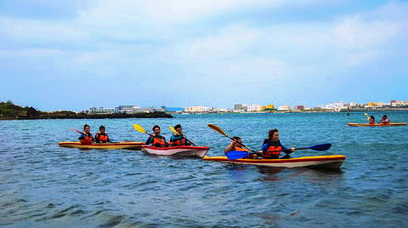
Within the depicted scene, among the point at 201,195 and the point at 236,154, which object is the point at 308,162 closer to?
the point at 236,154

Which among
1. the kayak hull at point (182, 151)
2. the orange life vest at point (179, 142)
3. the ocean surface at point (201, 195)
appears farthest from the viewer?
the orange life vest at point (179, 142)

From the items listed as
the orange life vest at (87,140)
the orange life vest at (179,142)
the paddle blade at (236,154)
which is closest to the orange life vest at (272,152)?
the paddle blade at (236,154)

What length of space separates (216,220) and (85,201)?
11.6 feet

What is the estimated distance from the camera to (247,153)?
572 inches

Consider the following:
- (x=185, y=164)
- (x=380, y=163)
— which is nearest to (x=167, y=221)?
(x=185, y=164)

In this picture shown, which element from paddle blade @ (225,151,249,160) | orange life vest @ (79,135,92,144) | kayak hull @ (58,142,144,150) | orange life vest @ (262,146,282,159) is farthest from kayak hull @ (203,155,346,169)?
orange life vest @ (79,135,92,144)

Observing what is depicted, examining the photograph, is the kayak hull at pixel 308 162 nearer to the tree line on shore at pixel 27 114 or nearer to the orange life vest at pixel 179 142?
the orange life vest at pixel 179 142

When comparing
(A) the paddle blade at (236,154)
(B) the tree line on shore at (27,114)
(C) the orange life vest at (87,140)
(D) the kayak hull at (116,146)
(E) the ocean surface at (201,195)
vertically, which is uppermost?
(B) the tree line on shore at (27,114)

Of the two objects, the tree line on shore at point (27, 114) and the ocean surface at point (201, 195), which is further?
the tree line on shore at point (27, 114)

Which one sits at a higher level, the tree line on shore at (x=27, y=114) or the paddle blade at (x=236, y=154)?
the tree line on shore at (x=27, y=114)

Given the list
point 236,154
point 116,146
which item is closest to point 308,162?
point 236,154

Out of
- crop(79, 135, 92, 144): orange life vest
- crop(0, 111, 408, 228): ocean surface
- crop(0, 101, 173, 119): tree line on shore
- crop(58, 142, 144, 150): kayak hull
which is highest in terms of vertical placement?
crop(0, 101, 173, 119): tree line on shore

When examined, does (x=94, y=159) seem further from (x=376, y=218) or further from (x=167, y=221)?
(x=376, y=218)

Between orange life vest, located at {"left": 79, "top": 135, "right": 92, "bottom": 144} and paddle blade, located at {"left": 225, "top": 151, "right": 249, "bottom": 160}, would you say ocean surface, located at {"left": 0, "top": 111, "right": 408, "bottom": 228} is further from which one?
orange life vest, located at {"left": 79, "top": 135, "right": 92, "bottom": 144}
